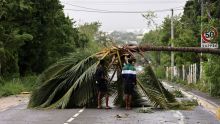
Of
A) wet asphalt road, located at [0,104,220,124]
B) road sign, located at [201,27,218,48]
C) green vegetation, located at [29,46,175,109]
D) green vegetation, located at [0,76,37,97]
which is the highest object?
road sign, located at [201,27,218,48]

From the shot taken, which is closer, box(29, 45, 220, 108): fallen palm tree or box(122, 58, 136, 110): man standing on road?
box(122, 58, 136, 110): man standing on road

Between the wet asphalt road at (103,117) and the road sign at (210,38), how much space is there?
26.9 feet

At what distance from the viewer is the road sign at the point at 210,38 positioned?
2911cm

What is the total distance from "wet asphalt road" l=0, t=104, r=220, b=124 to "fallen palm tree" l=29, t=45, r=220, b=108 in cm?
72

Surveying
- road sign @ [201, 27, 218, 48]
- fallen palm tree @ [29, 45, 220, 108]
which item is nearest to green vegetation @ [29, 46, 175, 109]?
Answer: fallen palm tree @ [29, 45, 220, 108]

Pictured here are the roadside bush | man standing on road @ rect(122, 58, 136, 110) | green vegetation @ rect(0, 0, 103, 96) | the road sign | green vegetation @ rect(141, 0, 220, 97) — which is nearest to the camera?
man standing on road @ rect(122, 58, 136, 110)

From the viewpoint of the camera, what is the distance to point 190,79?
5009 centimetres

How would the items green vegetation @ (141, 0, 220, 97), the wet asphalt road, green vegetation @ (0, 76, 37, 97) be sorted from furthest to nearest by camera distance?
green vegetation @ (0, 76, 37, 97) < green vegetation @ (141, 0, 220, 97) < the wet asphalt road

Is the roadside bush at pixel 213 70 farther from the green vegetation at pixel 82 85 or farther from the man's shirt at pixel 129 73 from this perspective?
the man's shirt at pixel 129 73

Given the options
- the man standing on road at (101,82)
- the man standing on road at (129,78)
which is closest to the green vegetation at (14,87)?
the man standing on road at (101,82)

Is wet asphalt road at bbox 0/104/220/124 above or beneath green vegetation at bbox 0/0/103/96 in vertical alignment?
beneath

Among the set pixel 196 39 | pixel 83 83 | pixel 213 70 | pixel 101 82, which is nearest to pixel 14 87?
pixel 213 70

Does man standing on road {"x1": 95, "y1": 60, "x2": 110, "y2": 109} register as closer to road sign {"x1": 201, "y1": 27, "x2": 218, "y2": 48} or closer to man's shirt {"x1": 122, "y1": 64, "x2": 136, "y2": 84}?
man's shirt {"x1": 122, "y1": 64, "x2": 136, "y2": 84}

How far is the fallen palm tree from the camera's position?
71.4 ft
